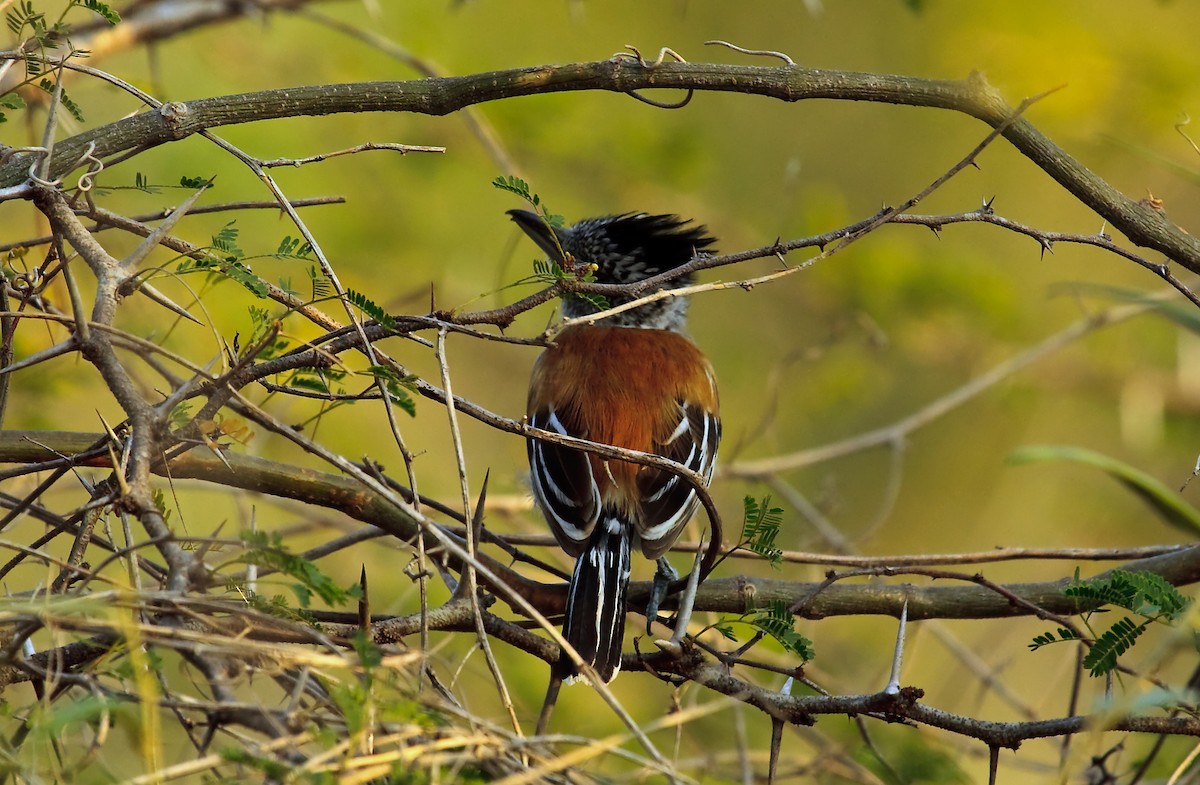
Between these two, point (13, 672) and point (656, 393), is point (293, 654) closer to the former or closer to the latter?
point (13, 672)

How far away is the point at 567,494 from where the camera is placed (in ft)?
15.1

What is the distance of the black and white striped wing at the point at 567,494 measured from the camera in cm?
448

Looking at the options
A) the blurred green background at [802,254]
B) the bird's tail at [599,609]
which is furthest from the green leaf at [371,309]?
the blurred green background at [802,254]

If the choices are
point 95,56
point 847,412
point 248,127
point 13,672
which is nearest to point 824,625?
point 847,412

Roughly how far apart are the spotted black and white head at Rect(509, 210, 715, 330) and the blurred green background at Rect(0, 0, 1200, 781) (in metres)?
0.38

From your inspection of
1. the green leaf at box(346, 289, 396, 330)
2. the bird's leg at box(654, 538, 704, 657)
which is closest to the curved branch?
the green leaf at box(346, 289, 396, 330)

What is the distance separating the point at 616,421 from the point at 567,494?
0.50m

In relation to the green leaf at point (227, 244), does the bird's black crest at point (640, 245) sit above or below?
above

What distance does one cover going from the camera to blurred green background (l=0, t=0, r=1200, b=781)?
7.00m

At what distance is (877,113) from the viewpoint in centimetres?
1136

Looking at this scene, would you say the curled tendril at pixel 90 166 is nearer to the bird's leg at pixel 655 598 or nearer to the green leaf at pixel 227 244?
the green leaf at pixel 227 244

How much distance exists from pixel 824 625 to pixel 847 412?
7.57 feet

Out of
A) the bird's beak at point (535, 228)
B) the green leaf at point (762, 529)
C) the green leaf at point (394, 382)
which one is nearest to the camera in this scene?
the green leaf at point (394, 382)

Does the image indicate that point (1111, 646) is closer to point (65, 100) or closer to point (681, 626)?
point (681, 626)
